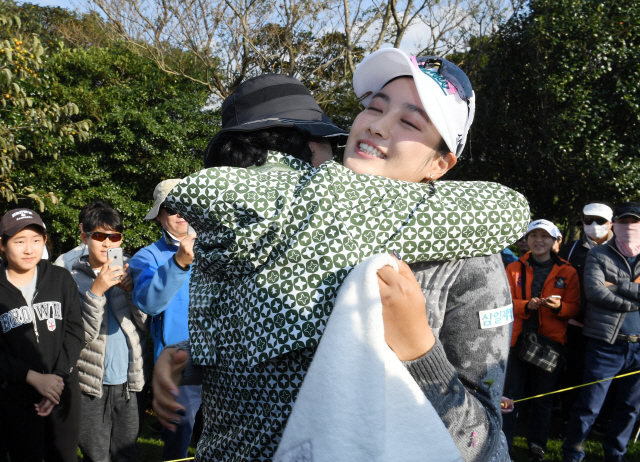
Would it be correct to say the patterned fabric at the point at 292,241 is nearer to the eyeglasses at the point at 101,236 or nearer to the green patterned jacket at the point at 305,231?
the green patterned jacket at the point at 305,231

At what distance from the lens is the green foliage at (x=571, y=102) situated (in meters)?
Answer: 8.55

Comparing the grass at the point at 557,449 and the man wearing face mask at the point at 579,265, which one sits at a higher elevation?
the man wearing face mask at the point at 579,265

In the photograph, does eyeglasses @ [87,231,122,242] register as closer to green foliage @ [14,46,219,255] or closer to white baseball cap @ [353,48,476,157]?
white baseball cap @ [353,48,476,157]

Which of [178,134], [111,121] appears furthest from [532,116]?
[111,121]

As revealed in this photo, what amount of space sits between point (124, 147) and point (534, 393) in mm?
8180

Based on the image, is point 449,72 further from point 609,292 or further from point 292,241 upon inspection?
point 609,292

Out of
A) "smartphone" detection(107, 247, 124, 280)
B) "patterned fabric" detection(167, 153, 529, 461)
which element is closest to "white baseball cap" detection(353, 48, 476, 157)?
"patterned fabric" detection(167, 153, 529, 461)

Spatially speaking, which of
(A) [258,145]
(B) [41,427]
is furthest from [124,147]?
(A) [258,145]

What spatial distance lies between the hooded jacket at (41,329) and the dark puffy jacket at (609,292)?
15.1 ft

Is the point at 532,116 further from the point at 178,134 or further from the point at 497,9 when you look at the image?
the point at 178,134

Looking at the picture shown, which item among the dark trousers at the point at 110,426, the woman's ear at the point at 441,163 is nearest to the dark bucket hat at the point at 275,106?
the woman's ear at the point at 441,163

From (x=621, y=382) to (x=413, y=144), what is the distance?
495cm

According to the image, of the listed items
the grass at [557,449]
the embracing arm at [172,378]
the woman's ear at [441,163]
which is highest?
the woman's ear at [441,163]

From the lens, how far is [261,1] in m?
9.12
